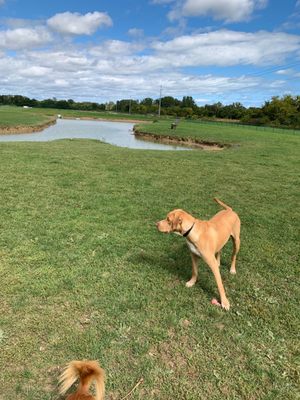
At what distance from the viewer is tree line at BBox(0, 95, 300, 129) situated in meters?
66.0

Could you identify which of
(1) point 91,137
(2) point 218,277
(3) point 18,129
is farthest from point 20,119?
(2) point 218,277

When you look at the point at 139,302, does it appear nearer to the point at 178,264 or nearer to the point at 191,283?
the point at 191,283

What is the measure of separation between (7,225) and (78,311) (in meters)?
2.79

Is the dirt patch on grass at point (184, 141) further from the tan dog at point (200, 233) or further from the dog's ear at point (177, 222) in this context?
the dog's ear at point (177, 222)

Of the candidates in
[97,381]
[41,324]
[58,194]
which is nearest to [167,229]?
[41,324]

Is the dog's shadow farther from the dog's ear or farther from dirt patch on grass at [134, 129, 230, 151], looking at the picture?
dirt patch on grass at [134, 129, 230, 151]

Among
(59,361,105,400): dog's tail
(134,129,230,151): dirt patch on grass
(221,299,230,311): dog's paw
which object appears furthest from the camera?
(134,129,230,151): dirt patch on grass

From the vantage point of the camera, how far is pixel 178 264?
4680 millimetres

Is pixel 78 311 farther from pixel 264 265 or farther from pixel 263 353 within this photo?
pixel 264 265

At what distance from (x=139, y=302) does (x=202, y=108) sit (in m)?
100

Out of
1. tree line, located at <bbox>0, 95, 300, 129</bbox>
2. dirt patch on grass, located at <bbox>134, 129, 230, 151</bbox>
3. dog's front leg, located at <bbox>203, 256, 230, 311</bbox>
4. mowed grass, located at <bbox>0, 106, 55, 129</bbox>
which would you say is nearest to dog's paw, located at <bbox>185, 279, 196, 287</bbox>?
dog's front leg, located at <bbox>203, 256, 230, 311</bbox>

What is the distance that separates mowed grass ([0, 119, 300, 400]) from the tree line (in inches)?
2343

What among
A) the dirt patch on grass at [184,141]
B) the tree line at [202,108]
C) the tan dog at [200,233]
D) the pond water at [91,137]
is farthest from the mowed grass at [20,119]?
the tree line at [202,108]

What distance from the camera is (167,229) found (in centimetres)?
354
